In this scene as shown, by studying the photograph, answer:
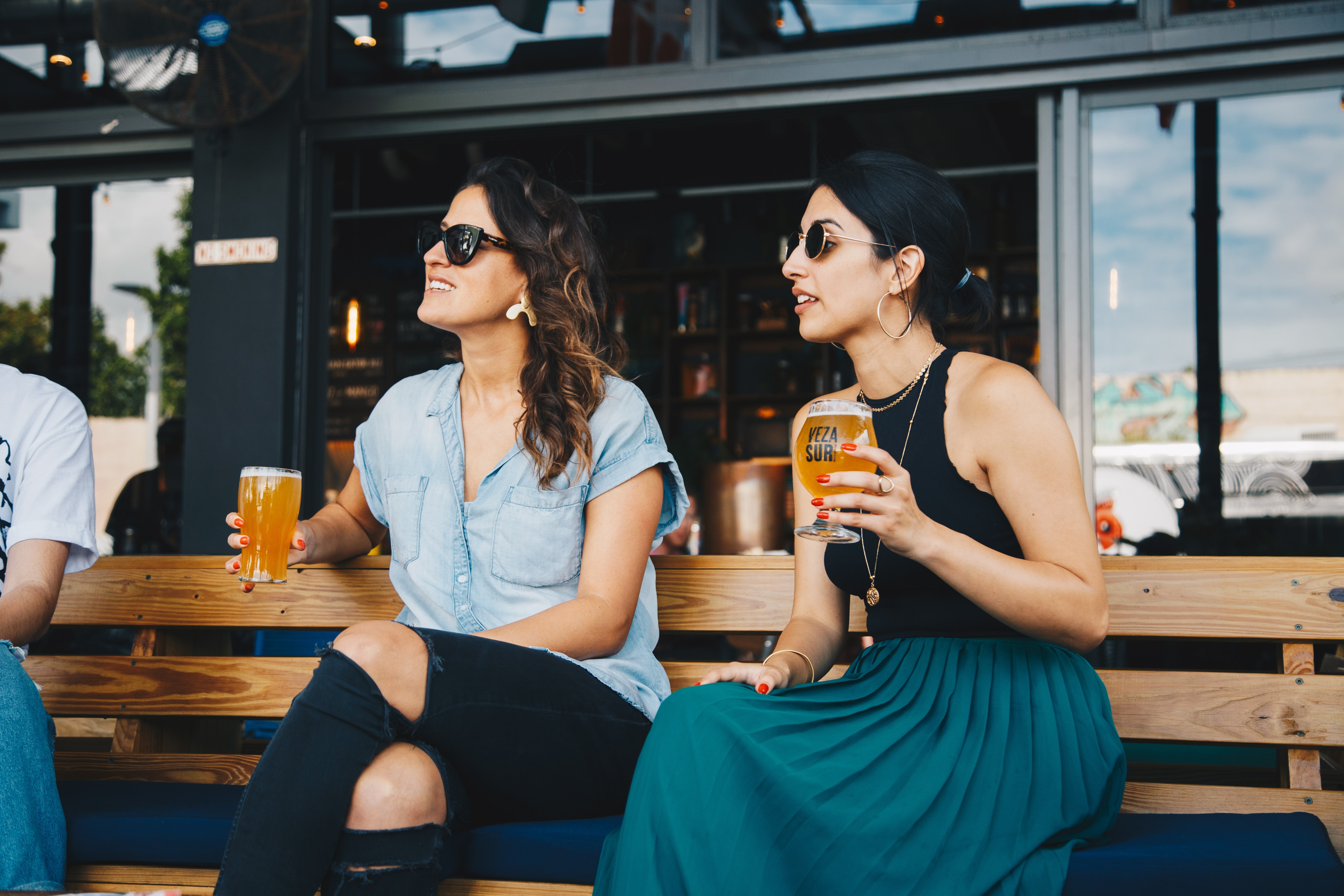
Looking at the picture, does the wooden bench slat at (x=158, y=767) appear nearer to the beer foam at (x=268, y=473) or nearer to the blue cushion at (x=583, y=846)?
the blue cushion at (x=583, y=846)

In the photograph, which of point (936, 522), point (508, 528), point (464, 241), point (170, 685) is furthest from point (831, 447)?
point (170, 685)

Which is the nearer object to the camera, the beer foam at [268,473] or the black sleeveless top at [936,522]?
the black sleeveless top at [936,522]

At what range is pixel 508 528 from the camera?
6.63ft

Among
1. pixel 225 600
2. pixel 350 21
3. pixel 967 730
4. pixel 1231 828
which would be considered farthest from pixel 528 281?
pixel 350 21

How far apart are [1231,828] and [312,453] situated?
325cm

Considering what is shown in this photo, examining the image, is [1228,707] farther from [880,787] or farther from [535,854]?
[535,854]

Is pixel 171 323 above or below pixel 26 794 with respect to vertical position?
above

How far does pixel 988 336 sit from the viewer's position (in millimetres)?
7473

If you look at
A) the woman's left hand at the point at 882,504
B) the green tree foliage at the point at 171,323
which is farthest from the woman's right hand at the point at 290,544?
the green tree foliage at the point at 171,323

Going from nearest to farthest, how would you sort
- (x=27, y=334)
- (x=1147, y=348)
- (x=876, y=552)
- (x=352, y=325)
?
(x=876, y=552) → (x=1147, y=348) → (x=27, y=334) → (x=352, y=325)

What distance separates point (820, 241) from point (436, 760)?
109cm

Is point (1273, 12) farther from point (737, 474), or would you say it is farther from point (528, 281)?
point (737, 474)

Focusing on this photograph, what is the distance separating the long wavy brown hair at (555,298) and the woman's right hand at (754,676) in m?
0.55

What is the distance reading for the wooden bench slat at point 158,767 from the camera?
242 cm
